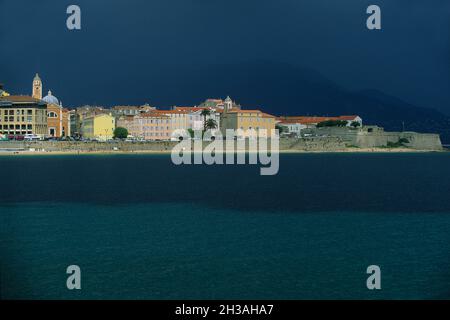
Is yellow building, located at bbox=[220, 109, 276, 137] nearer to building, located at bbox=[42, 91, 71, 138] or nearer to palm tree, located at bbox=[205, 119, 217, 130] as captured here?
palm tree, located at bbox=[205, 119, 217, 130]

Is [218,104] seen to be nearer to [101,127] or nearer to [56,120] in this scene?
[101,127]

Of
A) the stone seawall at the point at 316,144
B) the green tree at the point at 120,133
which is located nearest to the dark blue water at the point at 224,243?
the stone seawall at the point at 316,144

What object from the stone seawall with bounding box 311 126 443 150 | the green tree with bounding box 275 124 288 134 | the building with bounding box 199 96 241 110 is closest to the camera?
the stone seawall with bounding box 311 126 443 150

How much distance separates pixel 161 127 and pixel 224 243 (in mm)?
96571

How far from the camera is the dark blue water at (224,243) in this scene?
16266 millimetres

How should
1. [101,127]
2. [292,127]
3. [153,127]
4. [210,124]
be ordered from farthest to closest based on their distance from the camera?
[292,127] → [210,124] → [101,127] → [153,127]

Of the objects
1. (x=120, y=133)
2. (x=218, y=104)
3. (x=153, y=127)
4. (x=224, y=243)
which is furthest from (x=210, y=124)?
(x=224, y=243)

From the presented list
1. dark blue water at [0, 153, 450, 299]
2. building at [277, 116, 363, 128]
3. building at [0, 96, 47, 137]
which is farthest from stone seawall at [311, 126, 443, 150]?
dark blue water at [0, 153, 450, 299]

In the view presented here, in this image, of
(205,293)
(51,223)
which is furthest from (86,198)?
(205,293)

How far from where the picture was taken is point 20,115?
107812mm

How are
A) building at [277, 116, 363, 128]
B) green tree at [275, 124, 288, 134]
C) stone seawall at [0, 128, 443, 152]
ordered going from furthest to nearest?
building at [277, 116, 363, 128], green tree at [275, 124, 288, 134], stone seawall at [0, 128, 443, 152]

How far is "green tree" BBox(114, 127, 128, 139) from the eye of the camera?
11355 centimetres

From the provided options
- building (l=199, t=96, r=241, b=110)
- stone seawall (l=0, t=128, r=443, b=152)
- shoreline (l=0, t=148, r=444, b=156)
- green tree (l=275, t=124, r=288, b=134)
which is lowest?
shoreline (l=0, t=148, r=444, b=156)
